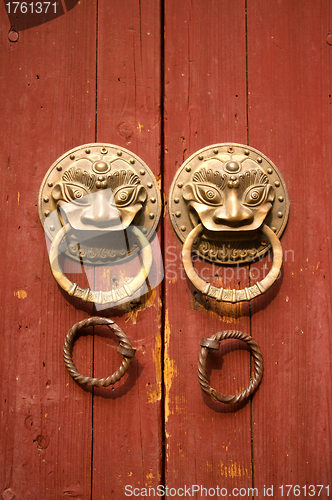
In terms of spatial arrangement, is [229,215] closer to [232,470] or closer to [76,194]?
[76,194]

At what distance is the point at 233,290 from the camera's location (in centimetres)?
63

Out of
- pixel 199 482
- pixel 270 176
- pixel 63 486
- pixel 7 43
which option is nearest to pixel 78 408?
pixel 63 486

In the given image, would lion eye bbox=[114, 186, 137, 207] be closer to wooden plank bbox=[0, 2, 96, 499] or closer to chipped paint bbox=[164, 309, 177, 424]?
→ wooden plank bbox=[0, 2, 96, 499]

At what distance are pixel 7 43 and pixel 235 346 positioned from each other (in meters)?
0.75

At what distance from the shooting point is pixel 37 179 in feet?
2.24

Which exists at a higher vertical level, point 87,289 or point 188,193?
point 188,193

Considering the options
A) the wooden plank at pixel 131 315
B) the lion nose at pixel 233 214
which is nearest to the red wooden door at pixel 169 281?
the wooden plank at pixel 131 315

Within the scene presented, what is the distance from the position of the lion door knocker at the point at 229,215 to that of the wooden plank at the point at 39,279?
224mm

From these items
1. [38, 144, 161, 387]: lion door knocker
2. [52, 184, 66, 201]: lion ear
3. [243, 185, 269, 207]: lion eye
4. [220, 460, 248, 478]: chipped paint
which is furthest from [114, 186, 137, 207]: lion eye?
[220, 460, 248, 478]: chipped paint

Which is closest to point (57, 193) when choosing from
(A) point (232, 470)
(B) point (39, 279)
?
(B) point (39, 279)

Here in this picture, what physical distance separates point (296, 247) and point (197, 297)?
0.73ft

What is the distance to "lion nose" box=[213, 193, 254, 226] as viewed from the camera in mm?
612

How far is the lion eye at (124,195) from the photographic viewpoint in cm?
63

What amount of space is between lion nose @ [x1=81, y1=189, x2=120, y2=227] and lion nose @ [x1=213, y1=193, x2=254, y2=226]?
183mm
